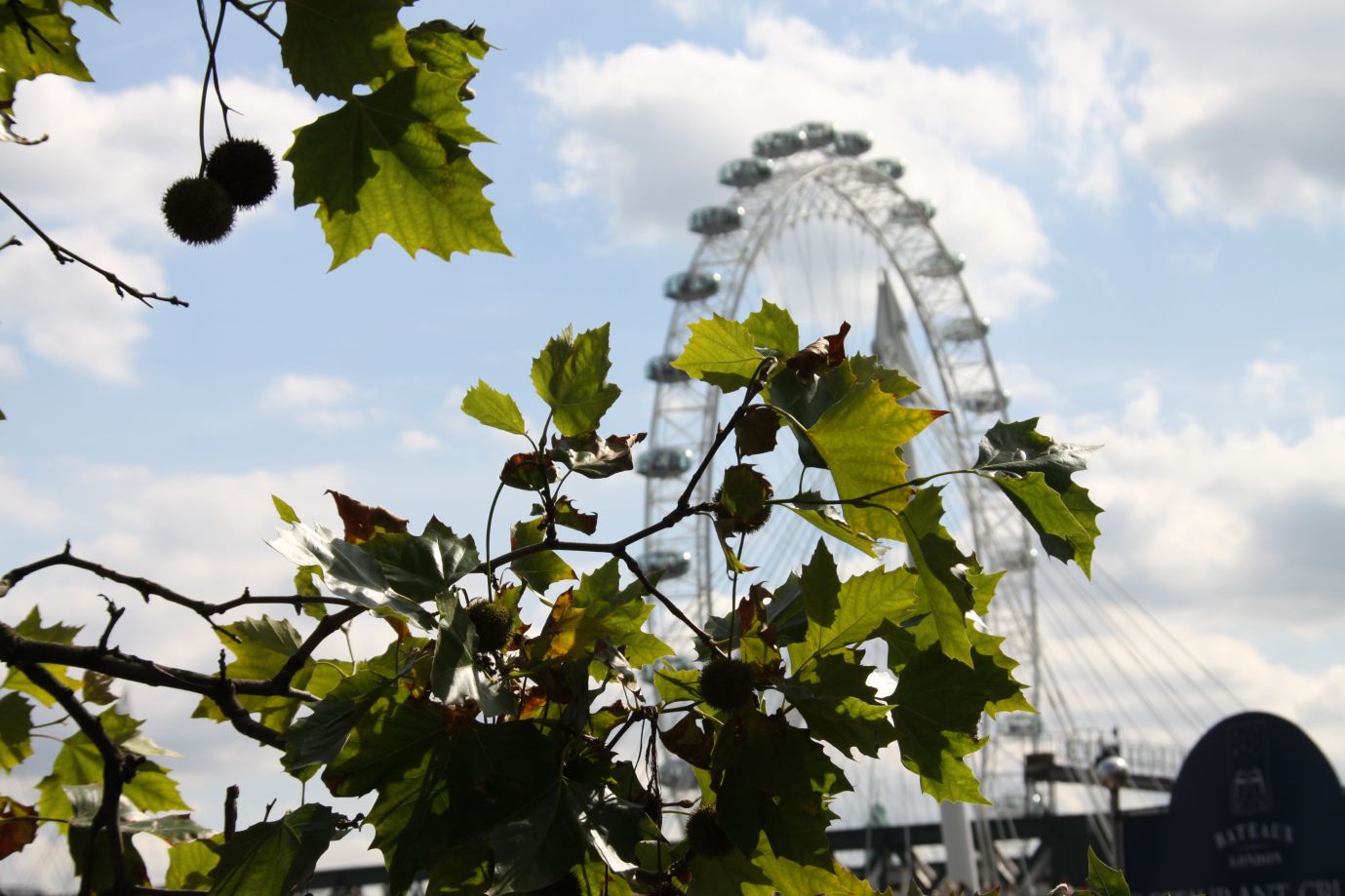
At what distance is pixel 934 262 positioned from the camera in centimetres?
3544

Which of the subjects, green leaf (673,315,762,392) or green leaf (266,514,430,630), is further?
green leaf (673,315,762,392)

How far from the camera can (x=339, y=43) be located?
1.14m

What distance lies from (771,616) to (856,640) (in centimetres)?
9

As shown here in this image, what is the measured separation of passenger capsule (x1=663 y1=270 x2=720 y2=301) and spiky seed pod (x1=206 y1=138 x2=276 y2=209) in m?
30.9

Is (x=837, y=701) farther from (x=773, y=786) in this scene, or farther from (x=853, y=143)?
(x=853, y=143)

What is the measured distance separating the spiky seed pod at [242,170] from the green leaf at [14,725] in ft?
2.68

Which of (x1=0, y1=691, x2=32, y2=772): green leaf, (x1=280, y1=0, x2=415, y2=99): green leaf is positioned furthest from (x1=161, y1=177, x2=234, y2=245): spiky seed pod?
(x1=0, y1=691, x2=32, y2=772): green leaf

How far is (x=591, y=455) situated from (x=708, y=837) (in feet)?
1.08

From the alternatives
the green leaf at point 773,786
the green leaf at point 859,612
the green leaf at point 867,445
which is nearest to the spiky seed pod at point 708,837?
the green leaf at point 773,786

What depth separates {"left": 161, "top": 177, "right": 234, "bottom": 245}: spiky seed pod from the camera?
1202mm

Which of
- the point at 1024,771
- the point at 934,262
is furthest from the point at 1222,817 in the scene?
the point at 934,262

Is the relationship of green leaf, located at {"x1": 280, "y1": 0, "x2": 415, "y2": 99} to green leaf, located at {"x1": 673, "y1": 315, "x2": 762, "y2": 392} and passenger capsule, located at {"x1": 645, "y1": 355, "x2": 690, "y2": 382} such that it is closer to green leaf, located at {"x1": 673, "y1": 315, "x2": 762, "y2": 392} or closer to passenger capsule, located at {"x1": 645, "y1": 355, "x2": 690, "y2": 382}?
green leaf, located at {"x1": 673, "y1": 315, "x2": 762, "y2": 392}

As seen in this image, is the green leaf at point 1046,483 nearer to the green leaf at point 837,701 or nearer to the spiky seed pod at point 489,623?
the green leaf at point 837,701

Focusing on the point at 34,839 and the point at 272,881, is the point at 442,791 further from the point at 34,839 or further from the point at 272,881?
the point at 34,839
